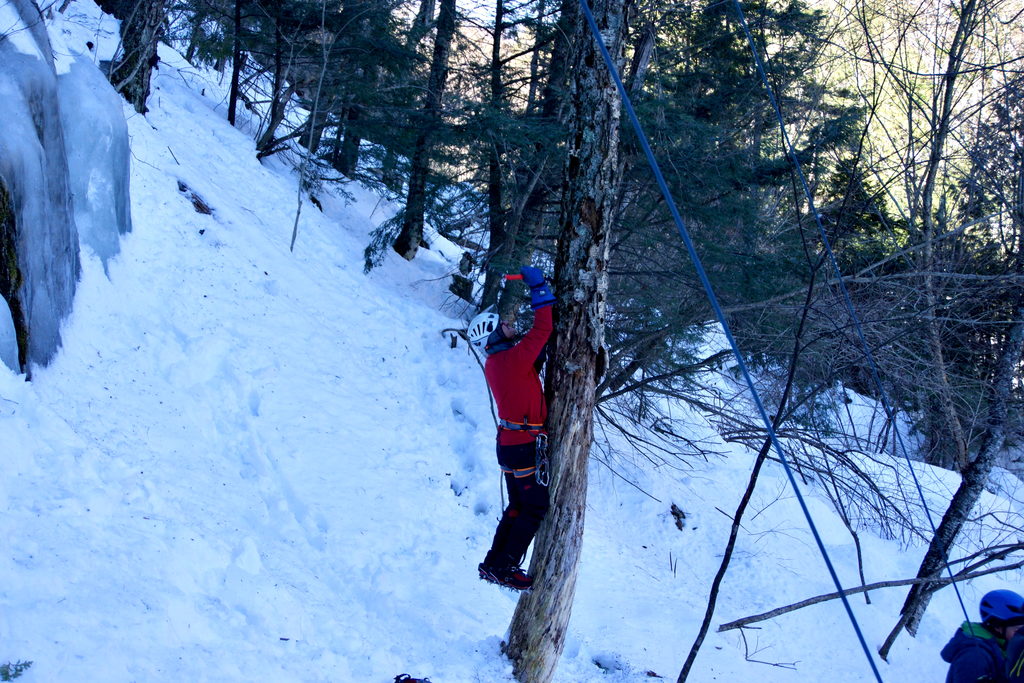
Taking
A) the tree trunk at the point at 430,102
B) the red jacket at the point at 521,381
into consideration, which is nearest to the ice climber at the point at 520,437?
the red jacket at the point at 521,381

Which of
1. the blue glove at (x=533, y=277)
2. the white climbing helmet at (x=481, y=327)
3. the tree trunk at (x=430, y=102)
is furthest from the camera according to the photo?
the tree trunk at (x=430, y=102)

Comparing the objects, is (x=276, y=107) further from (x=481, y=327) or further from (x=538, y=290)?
(x=538, y=290)

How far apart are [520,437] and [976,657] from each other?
9.41ft

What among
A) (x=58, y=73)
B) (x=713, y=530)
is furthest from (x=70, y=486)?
(x=713, y=530)

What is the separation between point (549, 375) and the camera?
5.03m

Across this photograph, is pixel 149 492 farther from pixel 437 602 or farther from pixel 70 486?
pixel 437 602

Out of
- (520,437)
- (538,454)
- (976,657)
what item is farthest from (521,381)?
(976,657)

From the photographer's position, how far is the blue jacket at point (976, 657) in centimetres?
389

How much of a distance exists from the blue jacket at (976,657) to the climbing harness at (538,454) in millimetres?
2553

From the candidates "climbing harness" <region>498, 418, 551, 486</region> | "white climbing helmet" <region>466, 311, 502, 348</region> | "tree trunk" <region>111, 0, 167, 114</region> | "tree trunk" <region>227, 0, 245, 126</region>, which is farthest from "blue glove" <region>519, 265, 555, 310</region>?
"tree trunk" <region>227, 0, 245, 126</region>

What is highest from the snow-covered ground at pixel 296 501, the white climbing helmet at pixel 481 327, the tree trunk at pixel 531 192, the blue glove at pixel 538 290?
the tree trunk at pixel 531 192

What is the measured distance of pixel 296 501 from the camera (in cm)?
632

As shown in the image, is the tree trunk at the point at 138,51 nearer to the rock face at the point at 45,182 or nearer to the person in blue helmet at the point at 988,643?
the rock face at the point at 45,182

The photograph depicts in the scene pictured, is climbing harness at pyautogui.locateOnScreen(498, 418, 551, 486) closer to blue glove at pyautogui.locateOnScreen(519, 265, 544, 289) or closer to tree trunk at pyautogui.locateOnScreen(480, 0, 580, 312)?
blue glove at pyautogui.locateOnScreen(519, 265, 544, 289)
